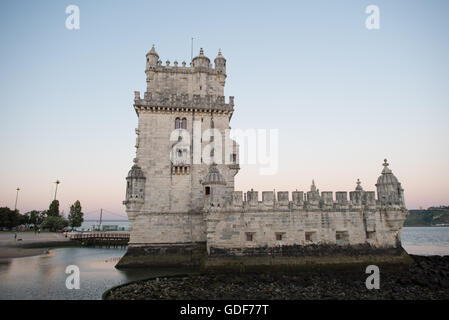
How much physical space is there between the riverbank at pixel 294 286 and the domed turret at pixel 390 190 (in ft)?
17.1

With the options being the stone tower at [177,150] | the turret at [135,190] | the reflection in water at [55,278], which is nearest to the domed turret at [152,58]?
the stone tower at [177,150]

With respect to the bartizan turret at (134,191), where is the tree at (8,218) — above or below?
below

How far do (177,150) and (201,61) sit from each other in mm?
9164

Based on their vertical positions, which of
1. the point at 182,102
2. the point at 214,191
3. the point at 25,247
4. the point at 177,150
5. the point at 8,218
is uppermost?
the point at 182,102

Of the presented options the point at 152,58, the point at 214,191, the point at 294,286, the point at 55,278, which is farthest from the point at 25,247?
the point at 294,286

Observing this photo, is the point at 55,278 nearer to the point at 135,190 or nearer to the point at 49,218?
the point at 135,190

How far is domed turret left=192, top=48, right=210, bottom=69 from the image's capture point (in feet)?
83.4

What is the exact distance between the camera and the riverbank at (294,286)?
14.6 meters

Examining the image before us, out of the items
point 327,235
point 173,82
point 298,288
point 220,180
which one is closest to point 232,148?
point 220,180

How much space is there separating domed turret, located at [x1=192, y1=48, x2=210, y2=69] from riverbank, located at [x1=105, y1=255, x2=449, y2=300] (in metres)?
18.7

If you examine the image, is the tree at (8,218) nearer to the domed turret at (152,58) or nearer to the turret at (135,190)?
the turret at (135,190)

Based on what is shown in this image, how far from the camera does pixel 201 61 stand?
83.5ft
